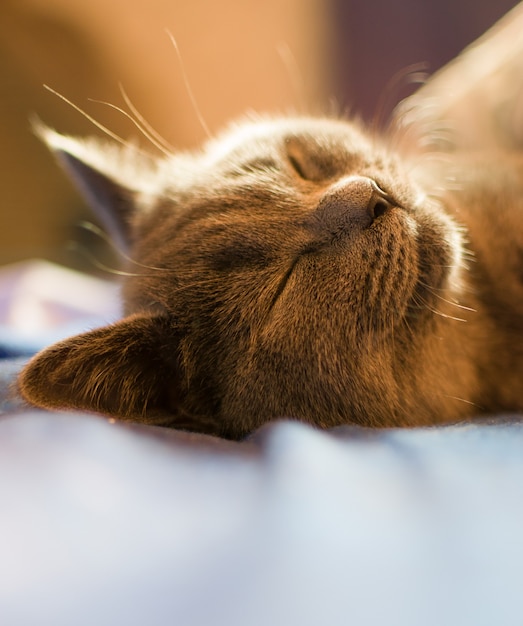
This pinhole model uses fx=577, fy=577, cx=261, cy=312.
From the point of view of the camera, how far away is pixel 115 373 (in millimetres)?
731

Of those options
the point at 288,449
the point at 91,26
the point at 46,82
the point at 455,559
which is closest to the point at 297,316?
the point at 288,449

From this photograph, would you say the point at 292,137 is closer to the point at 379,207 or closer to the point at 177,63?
the point at 379,207

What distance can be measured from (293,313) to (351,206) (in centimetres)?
16

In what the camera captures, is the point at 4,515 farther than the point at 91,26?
No

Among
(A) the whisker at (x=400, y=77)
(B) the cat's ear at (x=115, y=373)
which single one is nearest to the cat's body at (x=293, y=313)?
(B) the cat's ear at (x=115, y=373)

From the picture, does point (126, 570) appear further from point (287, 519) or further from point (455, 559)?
point (455, 559)

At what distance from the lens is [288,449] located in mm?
637

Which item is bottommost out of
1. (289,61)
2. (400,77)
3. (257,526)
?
(257,526)

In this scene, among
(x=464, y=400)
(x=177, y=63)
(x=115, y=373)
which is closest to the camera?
(x=115, y=373)

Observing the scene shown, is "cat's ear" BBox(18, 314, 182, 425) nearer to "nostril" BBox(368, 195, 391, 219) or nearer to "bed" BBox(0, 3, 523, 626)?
"bed" BBox(0, 3, 523, 626)

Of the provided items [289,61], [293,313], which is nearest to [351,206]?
[293,313]

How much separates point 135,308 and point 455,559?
547 mm

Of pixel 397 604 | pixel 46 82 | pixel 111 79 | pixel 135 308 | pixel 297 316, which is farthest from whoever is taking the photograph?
pixel 111 79

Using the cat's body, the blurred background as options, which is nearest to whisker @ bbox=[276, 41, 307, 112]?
the blurred background
